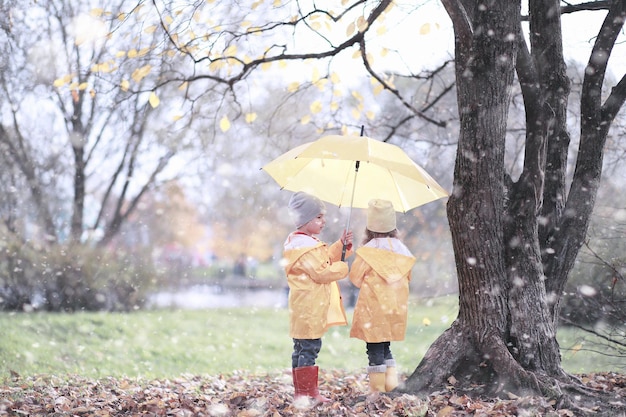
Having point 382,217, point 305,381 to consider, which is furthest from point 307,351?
point 382,217

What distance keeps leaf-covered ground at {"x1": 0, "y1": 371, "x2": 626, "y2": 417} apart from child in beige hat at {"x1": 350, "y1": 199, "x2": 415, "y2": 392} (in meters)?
0.28

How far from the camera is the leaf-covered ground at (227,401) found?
4.30 metres

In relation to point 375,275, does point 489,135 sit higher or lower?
higher

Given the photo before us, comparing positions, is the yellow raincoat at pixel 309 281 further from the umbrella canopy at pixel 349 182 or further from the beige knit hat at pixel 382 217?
the umbrella canopy at pixel 349 182

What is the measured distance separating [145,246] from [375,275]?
1068 centimetres

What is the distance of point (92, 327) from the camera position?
35.6 feet

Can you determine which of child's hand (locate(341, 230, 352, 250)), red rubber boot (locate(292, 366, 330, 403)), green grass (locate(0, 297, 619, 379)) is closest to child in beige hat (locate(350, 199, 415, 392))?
child's hand (locate(341, 230, 352, 250))

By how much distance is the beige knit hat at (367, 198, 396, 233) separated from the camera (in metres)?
4.80

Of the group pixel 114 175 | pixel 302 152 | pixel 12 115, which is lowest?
pixel 302 152

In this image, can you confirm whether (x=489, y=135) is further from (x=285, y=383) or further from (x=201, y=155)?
(x=201, y=155)

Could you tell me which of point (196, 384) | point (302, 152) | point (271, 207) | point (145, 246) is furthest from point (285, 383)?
point (271, 207)

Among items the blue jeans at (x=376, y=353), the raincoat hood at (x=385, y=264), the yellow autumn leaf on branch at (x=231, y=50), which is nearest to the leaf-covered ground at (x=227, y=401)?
the blue jeans at (x=376, y=353)

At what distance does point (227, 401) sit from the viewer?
4930mm

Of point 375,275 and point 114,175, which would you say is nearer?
point 375,275
